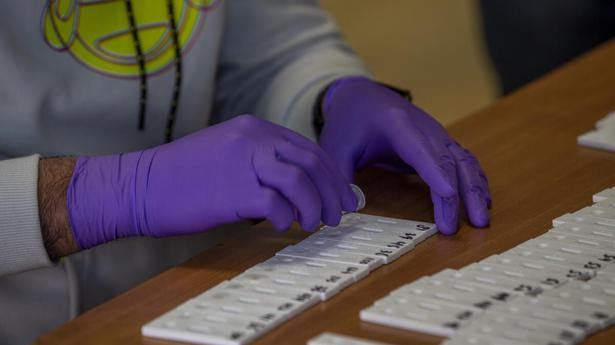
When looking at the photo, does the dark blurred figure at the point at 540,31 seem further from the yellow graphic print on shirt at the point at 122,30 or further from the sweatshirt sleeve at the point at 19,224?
the sweatshirt sleeve at the point at 19,224

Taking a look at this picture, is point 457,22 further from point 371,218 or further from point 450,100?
point 371,218

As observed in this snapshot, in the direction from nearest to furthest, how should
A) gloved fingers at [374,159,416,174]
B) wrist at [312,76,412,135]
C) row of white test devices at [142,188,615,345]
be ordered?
row of white test devices at [142,188,615,345]
gloved fingers at [374,159,416,174]
wrist at [312,76,412,135]

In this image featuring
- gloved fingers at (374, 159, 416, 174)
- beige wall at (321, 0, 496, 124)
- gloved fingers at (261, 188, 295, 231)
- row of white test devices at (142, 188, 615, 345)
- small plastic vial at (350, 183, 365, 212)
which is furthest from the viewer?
beige wall at (321, 0, 496, 124)

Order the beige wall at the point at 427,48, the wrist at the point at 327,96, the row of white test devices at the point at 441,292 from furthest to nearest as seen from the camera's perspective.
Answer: the beige wall at the point at 427,48
the wrist at the point at 327,96
the row of white test devices at the point at 441,292

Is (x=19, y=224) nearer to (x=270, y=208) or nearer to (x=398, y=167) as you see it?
(x=270, y=208)

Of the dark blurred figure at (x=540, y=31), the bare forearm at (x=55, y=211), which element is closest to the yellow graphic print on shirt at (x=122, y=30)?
the bare forearm at (x=55, y=211)

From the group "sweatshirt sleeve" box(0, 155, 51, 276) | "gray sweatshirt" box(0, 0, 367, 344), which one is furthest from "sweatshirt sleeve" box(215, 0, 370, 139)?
"sweatshirt sleeve" box(0, 155, 51, 276)

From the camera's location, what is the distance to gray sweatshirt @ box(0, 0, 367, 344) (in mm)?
1284

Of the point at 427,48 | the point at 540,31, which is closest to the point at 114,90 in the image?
the point at 540,31

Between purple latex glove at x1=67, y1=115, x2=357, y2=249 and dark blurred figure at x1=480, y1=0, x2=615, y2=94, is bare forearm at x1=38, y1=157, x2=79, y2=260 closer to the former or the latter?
purple latex glove at x1=67, y1=115, x2=357, y2=249

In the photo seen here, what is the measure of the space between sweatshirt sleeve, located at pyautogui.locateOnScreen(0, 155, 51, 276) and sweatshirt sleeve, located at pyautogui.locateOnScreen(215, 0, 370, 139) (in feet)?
1.64

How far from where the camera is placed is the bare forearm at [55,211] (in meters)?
1.13

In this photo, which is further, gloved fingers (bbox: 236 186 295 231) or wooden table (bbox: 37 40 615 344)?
gloved fingers (bbox: 236 186 295 231)

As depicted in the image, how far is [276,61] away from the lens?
63.0 inches
